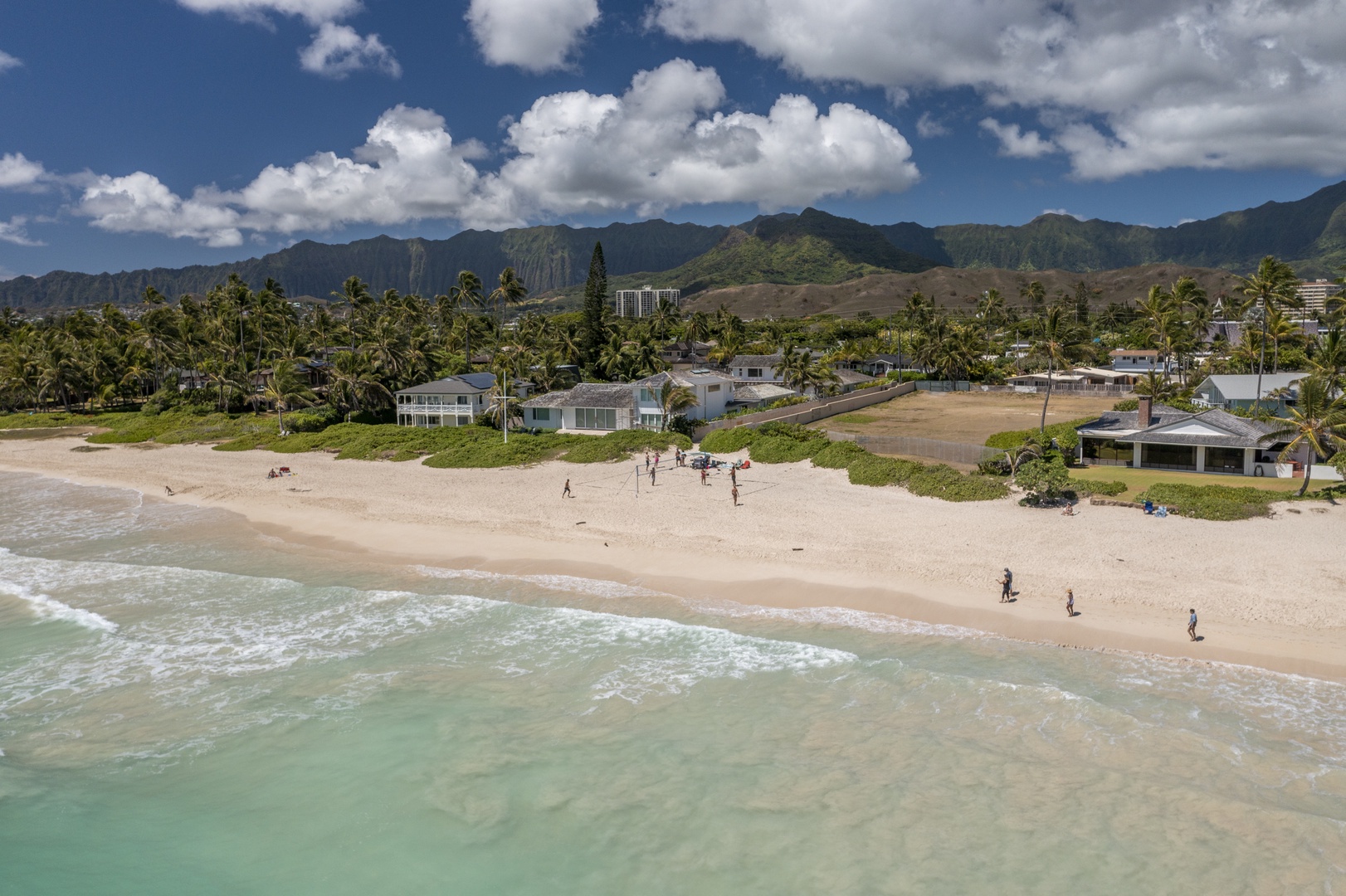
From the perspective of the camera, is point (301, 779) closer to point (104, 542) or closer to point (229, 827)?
point (229, 827)

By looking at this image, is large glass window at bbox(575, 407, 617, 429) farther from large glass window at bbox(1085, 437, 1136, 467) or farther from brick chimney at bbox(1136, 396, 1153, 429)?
brick chimney at bbox(1136, 396, 1153, 429)

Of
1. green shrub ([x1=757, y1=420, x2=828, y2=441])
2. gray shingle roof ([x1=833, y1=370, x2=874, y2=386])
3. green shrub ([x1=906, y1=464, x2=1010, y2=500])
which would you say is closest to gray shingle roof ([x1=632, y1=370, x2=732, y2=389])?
green shrub ([x1=757, y1=420, x2=828, y2=441])

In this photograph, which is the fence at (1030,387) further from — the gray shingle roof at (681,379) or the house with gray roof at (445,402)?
the house with gray roof at (445,402)

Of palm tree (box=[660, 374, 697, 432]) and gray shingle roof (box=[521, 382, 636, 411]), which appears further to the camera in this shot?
gray shingle roof (box=[521, 382, 636, 411])

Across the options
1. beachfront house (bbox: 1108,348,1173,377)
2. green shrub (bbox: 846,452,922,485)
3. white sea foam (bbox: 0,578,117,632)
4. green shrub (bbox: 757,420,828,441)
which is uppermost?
beachfront house (bbox: 1108,348,1173,377)

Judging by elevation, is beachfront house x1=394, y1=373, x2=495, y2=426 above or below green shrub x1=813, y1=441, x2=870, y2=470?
above

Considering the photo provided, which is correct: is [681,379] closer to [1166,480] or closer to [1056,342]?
[1056,342]

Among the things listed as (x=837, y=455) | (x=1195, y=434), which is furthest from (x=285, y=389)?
(x=1195, y=434)
